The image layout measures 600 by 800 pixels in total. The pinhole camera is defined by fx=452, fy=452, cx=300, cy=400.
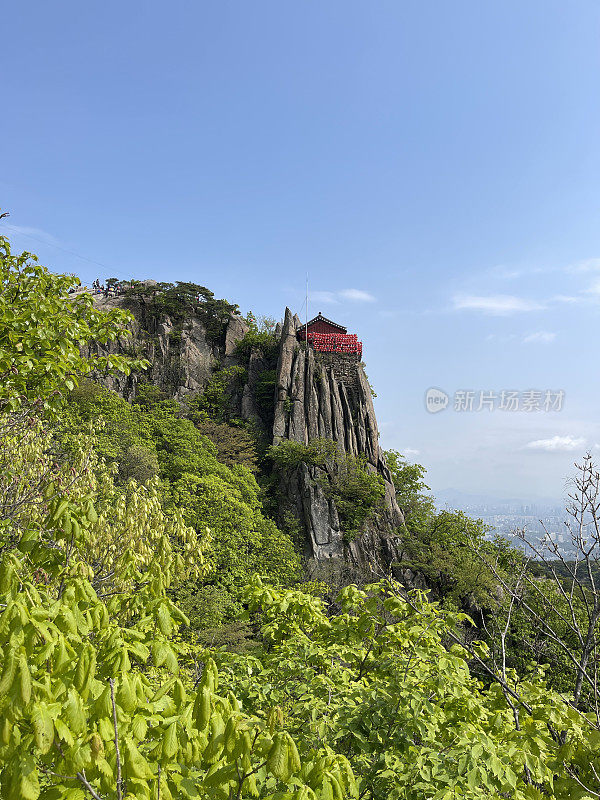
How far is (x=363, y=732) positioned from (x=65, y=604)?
3.06 meters

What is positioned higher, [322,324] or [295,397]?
[322,324]

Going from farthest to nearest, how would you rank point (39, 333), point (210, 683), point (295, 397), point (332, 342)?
point (332, 342) → point (295, 397) → point (39, 333) → point (210, 683)

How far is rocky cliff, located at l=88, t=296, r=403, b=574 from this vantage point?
30.4m

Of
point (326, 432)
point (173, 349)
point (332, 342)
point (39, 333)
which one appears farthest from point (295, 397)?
point (39, 333)

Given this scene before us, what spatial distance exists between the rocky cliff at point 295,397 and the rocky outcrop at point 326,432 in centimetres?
7

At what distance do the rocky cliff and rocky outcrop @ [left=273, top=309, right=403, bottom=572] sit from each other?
7 cm

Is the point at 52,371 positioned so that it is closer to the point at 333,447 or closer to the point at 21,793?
the point at 21,793

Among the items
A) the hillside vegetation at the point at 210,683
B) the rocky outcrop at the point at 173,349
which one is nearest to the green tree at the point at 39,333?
the hillside vegetation at the point at 210,683

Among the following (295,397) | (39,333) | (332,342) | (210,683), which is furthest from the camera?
(332,342)

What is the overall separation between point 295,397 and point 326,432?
12.7ft

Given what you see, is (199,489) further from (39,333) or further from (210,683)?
(210,683)

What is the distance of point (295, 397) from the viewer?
37281 mm

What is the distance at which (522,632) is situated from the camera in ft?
77.4

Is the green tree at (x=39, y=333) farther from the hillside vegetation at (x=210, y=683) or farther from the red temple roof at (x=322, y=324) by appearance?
the red temple roof at (x=322, y=324)
